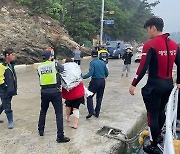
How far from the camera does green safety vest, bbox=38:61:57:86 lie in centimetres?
493

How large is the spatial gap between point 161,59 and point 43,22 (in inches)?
755

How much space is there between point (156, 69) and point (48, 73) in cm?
198

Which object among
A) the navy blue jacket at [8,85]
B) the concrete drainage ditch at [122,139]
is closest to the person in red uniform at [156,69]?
the concrete drainage ditch at [122,139]

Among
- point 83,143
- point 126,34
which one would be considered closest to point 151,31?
point 83,143

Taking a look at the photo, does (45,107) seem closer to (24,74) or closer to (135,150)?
(135,150)

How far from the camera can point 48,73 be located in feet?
16.2

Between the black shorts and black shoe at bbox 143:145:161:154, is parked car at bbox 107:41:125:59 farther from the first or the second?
black shoe at bbox 143:145:161:154

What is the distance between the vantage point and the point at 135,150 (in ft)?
18.5

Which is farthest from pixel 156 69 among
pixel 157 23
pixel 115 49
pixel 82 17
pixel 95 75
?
pixel 82 17

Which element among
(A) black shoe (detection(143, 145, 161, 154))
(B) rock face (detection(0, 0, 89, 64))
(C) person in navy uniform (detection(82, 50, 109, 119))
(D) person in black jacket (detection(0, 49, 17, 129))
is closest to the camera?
(A) black shoe (detection(143, 145, 161, 154))

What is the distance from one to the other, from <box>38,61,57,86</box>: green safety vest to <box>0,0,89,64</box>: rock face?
1298 centimetres

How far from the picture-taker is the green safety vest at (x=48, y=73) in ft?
16.2

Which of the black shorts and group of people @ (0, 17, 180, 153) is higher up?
group of people @ (0, 17, 180, 153)

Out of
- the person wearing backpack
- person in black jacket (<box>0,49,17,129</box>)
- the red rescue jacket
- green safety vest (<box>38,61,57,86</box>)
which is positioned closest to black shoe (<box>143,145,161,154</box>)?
the red rescue jacket
